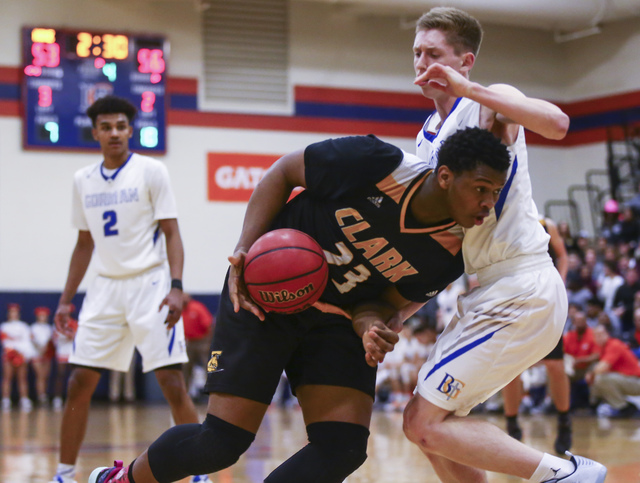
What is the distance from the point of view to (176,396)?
4.69m

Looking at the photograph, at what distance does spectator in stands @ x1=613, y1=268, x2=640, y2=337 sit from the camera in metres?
11.7

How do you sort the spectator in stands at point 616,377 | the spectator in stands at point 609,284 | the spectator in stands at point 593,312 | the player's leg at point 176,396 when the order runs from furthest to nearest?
1. the spectator in stands at point 609,284
2. the spectator in stands at point 593,312
3. the spectator in stands at point 616,377
4. the player's leg at point 176,396

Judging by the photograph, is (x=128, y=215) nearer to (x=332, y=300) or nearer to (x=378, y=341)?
(x=332, y=300)

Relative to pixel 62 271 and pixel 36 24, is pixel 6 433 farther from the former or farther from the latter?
pixel 36 24

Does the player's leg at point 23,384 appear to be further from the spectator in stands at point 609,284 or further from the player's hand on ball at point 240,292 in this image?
the player's hand on ball at point 240,292

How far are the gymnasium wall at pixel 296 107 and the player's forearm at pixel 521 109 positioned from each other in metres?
11.6

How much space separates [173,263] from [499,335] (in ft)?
7.76

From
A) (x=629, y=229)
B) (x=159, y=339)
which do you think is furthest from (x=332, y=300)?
(x=629, y=229)

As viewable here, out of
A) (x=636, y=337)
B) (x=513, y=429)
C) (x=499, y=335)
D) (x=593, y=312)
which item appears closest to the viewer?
(x=499, y=335)

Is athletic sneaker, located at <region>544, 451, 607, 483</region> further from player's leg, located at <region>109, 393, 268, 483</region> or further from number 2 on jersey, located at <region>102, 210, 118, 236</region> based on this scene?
number 2 on jersey, located at <region>102, 210, 118, 236</region>

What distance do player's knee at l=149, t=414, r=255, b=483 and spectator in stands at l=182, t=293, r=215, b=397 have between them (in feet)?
31.1

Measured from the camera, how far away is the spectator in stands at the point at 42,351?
41.9 feet

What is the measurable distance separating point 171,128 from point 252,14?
2658mm

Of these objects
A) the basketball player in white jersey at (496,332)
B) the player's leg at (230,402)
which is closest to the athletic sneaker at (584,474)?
the basketball player in white jersey at (496,332)
